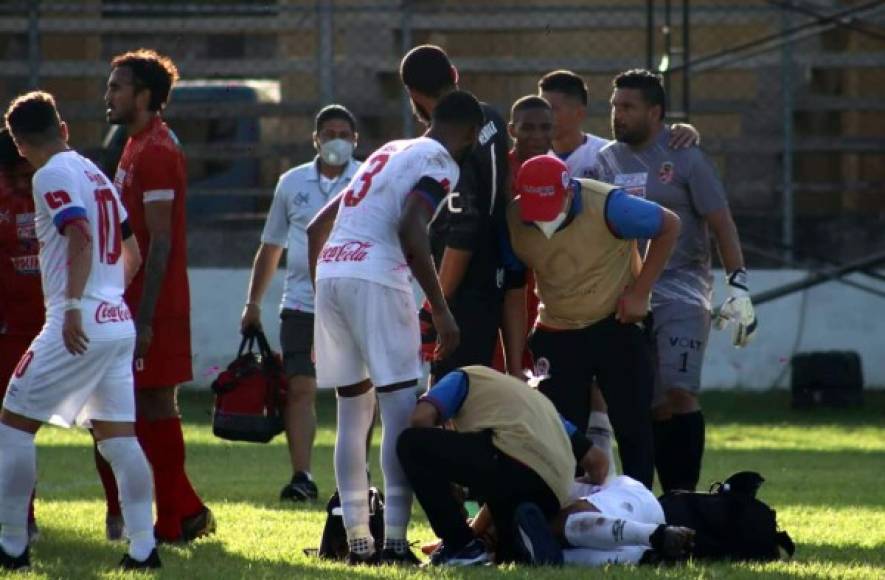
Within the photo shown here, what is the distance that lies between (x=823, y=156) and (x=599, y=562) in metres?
12.0

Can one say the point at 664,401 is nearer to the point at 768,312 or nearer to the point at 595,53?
the point at 768,312

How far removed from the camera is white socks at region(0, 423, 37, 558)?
312 inches

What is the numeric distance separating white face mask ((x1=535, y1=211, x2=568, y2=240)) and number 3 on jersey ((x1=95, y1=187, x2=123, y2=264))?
1.72 m

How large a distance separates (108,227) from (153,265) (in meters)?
0.82

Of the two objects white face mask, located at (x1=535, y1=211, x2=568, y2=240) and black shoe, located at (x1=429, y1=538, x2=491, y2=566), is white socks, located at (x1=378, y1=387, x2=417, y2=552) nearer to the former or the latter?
black shoe, located at (x1=429, y1=538, x2=491, y2=566)

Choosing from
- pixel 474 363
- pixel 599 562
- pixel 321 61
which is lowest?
pixel 599 562

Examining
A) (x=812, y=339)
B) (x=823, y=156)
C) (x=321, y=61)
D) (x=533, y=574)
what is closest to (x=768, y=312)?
(x=812, y=339)

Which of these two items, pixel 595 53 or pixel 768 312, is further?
pixel 595 53

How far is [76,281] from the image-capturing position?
7.79 meters

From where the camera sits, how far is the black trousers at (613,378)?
894 centimetres

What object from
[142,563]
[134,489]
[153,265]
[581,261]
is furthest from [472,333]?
[142,563]

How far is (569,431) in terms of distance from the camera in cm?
824

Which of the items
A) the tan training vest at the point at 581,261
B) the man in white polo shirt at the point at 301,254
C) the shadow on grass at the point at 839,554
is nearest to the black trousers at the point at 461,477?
the tan training vest at the point at 581,261

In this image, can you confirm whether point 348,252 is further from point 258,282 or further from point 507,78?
point 507,78
